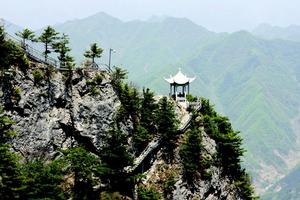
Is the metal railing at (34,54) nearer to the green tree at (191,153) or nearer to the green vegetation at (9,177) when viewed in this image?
the green vegetation at (9,177)

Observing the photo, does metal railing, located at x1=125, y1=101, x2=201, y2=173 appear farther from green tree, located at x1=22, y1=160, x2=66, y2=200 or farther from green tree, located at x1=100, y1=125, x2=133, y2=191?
green tree, located at x1=22, y1=160, x2=66, y2=200

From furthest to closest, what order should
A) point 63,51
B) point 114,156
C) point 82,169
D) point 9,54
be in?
point 63,51 → point 114,156 → point 82,169 → point 9,54

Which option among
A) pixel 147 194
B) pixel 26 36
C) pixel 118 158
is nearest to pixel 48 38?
pixel 26 36

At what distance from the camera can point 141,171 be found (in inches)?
2489

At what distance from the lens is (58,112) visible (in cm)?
5916

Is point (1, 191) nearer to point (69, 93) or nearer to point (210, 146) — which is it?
point (69, 93)

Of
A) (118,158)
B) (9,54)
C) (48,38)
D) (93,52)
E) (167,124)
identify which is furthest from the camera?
(167,124)

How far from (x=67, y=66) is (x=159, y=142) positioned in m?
16.2

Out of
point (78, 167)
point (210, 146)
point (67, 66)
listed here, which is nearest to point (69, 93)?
point (67, 66)

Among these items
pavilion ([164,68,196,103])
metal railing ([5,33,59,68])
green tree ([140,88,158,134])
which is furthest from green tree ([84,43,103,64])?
pavilion ([164,68,196,103])

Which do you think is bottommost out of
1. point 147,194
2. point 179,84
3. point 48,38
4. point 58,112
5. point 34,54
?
point 147,194

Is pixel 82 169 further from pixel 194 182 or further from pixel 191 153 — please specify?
pixel 194 182

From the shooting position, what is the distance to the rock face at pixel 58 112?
54.5 meters

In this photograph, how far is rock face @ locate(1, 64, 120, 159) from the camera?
54.5 metres
